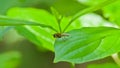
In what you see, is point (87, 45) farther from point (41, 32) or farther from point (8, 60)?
point (8, 60)

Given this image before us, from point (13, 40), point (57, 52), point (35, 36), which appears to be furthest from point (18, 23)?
point (13, 40)

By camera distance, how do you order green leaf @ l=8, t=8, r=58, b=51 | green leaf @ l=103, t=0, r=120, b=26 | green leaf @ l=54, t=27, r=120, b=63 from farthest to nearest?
green leaf @ l=103, t=0, r=120, b=26, green leaf @ l=8, t=8, r=58, b=51, green leaf @ l=54, t=27, r=120, b=63

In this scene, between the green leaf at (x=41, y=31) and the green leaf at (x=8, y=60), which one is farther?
the green leaf at (x=8, y=60)

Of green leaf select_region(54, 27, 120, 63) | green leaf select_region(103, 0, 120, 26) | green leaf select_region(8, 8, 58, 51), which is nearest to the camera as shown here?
green leaf select_region(54, 27, 120, 63)

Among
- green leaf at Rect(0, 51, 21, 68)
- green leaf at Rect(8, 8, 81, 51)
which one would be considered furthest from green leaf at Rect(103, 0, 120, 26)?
green leaf at Rect(0, 51, 21, 68)

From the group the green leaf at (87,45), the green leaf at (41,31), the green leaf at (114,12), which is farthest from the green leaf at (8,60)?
the green leaf at (87,45)

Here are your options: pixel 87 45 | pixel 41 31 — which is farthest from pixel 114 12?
pixel 87 45

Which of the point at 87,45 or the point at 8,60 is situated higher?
the point at 87,45

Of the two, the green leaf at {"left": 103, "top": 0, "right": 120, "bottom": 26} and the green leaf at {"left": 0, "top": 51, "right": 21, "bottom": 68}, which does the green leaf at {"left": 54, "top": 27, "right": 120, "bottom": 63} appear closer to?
the green leaf at {"left": 103, "top": 0, "right": 120, "bottom": 26}

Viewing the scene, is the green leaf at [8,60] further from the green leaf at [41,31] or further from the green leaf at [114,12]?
the green leaf at [114,12]
